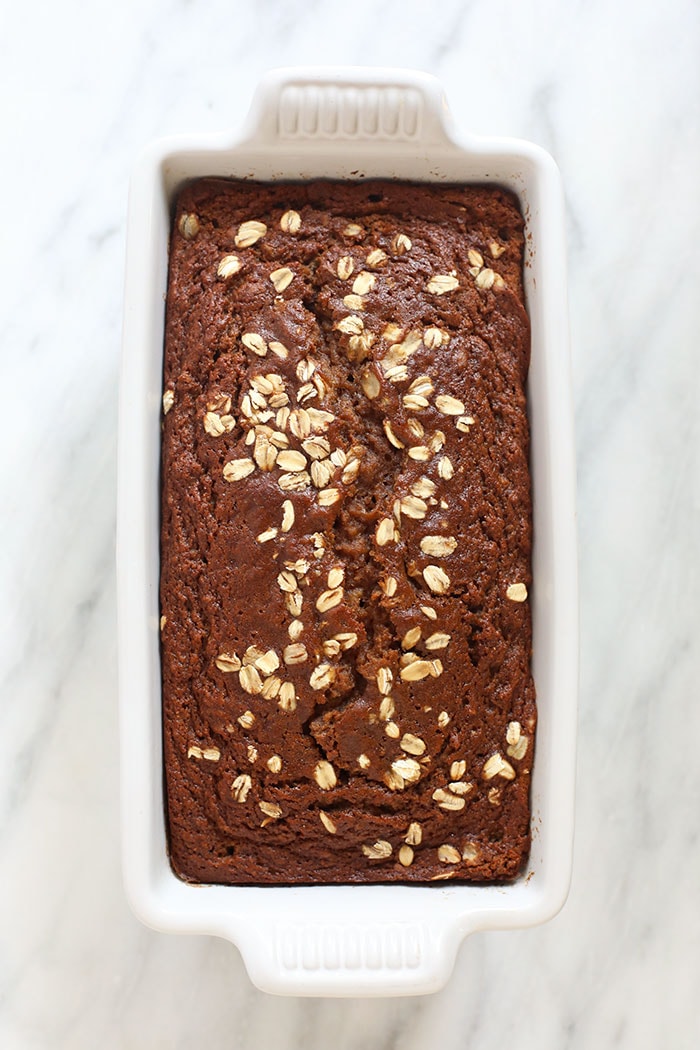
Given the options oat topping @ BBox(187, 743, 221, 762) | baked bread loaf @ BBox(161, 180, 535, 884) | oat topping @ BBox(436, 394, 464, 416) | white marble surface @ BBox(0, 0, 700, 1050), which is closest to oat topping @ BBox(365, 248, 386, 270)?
baked bread loaf @ BBox(161, 180, 535, 884)

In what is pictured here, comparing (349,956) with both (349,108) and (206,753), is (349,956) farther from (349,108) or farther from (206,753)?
(349,108)

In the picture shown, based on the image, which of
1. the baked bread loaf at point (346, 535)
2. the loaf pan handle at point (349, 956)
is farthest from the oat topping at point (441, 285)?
the loaf pan handle at point (349, 956)

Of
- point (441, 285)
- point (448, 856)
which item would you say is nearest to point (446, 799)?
point (448, 856)

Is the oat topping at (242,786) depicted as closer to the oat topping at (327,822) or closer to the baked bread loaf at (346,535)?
the baked bread loaf at (346,535)

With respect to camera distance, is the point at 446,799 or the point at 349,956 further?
the point at 446,799
